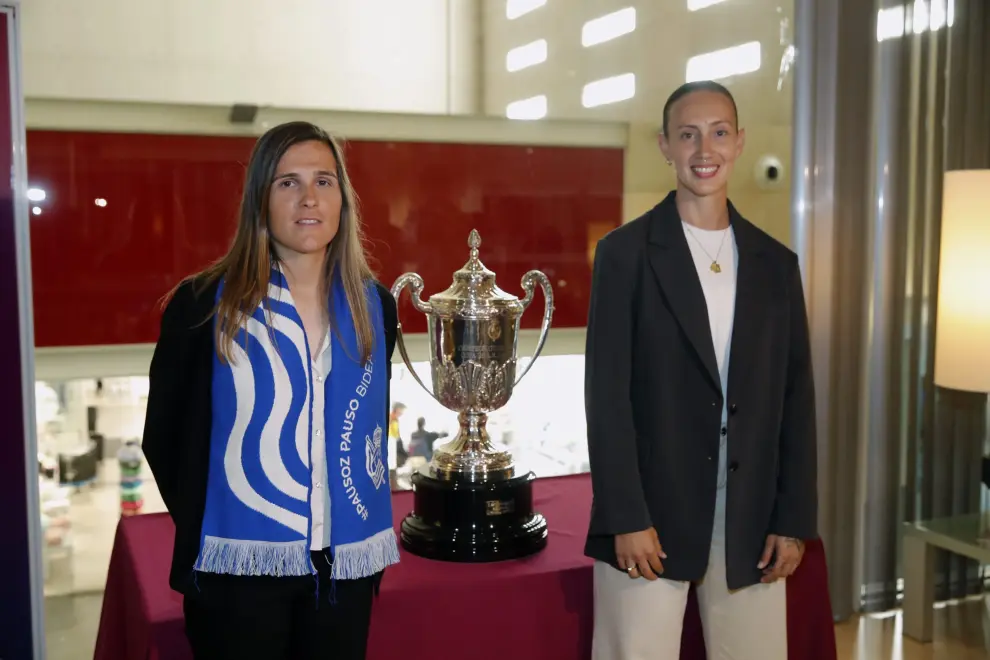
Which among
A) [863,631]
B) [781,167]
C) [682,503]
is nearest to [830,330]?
[781,167]

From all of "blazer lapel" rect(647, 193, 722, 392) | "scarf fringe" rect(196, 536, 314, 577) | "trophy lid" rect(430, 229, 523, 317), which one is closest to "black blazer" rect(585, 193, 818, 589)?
"blazer lapel" rect(647, 193, 722, 392)

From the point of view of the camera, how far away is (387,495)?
1.51 meters

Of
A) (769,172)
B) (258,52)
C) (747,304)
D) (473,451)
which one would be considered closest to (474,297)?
(473,451)

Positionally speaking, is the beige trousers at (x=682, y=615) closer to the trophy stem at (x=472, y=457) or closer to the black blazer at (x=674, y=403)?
the black blazer at (x=674, y=403)

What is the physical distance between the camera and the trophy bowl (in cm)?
193

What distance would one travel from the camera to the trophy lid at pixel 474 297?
1979mm

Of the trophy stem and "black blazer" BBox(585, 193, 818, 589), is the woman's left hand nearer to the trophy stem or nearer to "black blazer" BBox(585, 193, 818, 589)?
"black blazer" BBox(585, 193, 818, 589)

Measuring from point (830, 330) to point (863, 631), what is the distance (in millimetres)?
887

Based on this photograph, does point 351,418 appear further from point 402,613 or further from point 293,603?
point 402,613

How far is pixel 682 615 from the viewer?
1.68 metres

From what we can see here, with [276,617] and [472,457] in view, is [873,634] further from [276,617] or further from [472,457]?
[276,617]

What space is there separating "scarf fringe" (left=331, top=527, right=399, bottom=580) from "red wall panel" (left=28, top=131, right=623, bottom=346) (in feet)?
4.32

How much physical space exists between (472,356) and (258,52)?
1.10m

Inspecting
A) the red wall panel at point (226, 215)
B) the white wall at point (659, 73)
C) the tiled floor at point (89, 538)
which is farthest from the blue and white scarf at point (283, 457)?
the white wall at point (659, 73)
